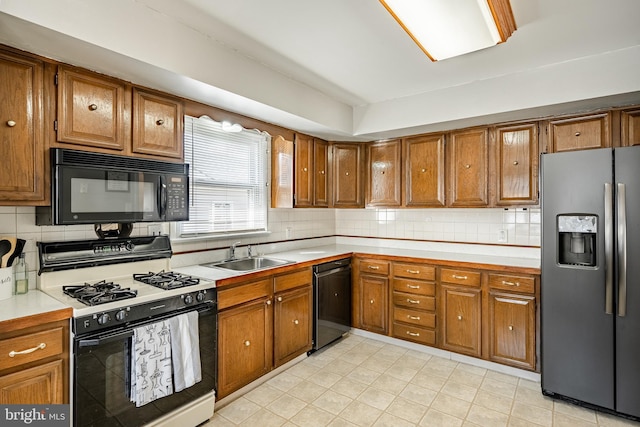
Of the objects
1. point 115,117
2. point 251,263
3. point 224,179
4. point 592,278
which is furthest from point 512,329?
point 115,117

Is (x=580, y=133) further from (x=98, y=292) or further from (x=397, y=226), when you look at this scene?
(x=98, y=292)

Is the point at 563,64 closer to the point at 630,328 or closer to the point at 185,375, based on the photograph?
the point at 630,328

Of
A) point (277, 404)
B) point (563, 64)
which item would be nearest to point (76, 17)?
point (277, 404)

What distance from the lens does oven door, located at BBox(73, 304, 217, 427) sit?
5.49 ft

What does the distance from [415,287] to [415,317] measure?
301mm

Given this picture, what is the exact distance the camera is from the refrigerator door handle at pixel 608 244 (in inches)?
90.0

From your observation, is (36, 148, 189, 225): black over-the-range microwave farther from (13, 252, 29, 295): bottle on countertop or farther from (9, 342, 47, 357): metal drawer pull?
(9, 342, 47, 357): metal drawer pull

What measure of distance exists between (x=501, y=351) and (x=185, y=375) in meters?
2.53

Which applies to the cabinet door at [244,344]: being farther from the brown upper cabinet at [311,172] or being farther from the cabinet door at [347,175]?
the cabinet door at [347,175]

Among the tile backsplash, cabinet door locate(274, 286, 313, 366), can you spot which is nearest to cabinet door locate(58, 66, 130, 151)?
the tile backsplash

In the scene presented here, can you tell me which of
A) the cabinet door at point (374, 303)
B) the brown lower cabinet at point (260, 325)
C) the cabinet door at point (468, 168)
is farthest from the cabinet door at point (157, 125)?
the cabinet door at point (468, 168)

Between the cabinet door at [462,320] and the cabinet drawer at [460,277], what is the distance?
6cm

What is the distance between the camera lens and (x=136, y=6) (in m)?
1.87

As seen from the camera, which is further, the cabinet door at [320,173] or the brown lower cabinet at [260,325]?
the cabinet door at [320,173]
